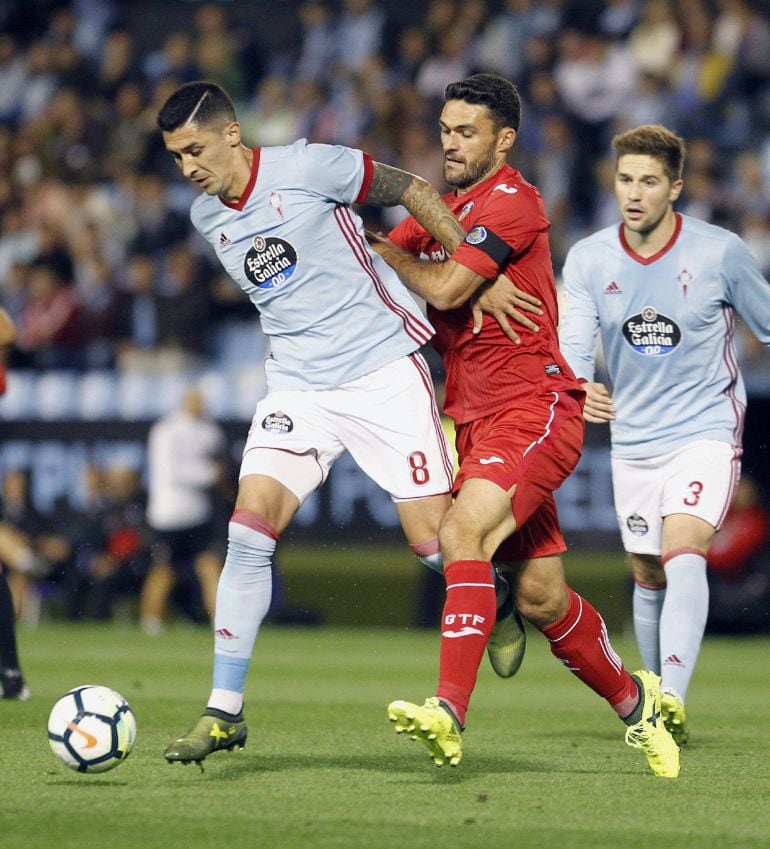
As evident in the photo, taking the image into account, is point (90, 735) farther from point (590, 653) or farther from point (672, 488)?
point (672, 488)

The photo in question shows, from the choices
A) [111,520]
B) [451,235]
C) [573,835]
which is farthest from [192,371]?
[573,835]

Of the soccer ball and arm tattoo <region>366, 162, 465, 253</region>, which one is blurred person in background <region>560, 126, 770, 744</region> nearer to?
arm tattoo <region>366, 162, 465, 253</region>

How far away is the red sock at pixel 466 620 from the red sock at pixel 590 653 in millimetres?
502

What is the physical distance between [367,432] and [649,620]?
1.99 m

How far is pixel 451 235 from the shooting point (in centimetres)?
614

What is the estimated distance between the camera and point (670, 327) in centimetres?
730

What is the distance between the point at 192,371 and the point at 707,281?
895cm

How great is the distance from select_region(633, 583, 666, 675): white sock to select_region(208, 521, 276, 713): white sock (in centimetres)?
218

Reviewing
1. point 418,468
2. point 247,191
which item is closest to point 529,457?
point 418,468

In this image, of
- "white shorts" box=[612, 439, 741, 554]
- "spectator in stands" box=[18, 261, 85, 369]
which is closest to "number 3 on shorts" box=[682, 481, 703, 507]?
"white shorts" box=[612, 439, 741, 554]

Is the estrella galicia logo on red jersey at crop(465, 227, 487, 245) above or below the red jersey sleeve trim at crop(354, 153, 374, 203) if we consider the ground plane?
below

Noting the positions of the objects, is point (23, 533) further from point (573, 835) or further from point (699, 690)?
point (573, 835)

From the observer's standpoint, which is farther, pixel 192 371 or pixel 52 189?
pixel 52 189

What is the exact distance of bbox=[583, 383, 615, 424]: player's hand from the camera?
6773mm
